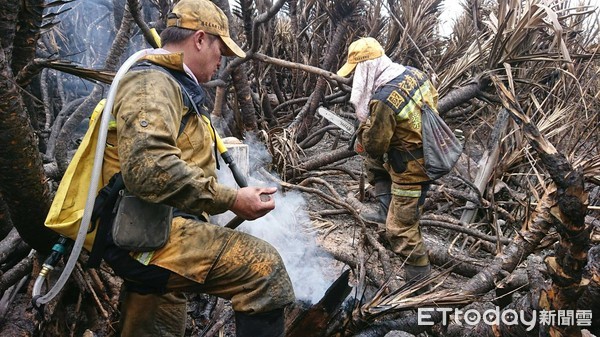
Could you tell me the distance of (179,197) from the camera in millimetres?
1592

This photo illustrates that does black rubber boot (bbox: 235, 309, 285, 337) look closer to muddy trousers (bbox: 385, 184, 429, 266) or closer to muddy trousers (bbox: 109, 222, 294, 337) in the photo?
muddy trousers (bbox: 109, 222, 294, 337)

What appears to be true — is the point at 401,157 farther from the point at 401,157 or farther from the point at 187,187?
the point at 187,187

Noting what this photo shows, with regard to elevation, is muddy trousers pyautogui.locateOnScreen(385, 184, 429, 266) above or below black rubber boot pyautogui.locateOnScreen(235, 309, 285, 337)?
below

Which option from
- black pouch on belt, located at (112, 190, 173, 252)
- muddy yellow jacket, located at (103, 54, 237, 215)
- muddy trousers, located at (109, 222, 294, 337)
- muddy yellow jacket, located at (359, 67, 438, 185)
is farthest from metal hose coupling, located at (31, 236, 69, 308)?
muddy yellow jacket, located at (359, 67, 438, 185)

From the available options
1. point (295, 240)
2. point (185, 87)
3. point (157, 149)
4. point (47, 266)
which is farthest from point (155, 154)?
point (295, 240)

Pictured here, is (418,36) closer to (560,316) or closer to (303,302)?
(303,302)

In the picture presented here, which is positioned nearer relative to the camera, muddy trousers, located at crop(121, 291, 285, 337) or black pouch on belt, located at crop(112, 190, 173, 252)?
black pouch on belt, located at crop(112, 190, 173, 252)

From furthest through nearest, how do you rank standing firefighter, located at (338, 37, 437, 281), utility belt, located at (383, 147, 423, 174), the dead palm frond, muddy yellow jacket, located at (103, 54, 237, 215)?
utility belt, located at (383, 147, 423, 174) < standing firefighter, located at (338, 37, 437, 281) < the dead palm frond < muddy yellow jacket, located at (103, 54, 237, 215)

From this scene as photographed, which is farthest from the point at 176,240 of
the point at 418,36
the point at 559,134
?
the point at 418,36

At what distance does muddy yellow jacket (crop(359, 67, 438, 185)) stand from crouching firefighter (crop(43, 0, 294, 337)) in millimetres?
1581

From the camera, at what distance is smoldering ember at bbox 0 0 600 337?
1.82 m

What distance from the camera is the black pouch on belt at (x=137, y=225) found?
167cm

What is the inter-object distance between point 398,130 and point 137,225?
88.5 inches

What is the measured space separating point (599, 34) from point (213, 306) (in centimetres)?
481
